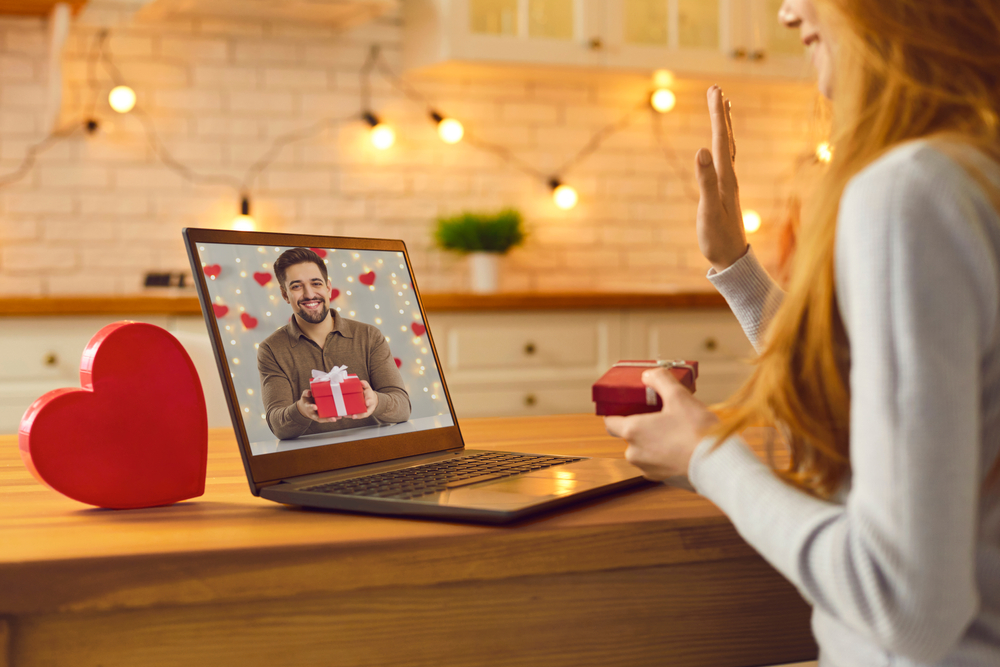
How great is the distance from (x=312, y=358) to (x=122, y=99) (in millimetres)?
2519

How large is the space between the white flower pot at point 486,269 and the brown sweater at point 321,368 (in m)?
2.26

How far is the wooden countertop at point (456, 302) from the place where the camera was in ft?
7.81

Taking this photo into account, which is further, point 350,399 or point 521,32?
point 521,32

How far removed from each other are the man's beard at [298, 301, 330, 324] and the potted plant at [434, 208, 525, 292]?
7.58 feet

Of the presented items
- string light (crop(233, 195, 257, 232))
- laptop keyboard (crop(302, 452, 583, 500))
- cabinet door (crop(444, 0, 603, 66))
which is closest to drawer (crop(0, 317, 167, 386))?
string light (crop(233, 195, 257, 232))

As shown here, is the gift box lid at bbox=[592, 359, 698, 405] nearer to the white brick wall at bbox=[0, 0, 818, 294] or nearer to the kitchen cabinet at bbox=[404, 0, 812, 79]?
the kitchen cabinet at bbox=[404, 0, 812, 79]

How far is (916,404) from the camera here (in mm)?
515

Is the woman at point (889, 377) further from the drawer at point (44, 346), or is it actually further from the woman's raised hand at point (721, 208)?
the drawer at point (44, 346)

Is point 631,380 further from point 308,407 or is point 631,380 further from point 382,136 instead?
point 382,136

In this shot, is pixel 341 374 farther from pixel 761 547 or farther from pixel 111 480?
pixel 761 547

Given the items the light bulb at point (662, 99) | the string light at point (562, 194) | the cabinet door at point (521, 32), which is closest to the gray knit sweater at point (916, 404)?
the cabinet door at point (521, 32)

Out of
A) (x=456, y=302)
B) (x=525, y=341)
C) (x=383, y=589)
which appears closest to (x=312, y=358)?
(x=383, y=589)

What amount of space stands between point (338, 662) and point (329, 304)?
1.21 feet

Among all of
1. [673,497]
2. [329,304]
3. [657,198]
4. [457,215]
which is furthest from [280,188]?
[673,497]
